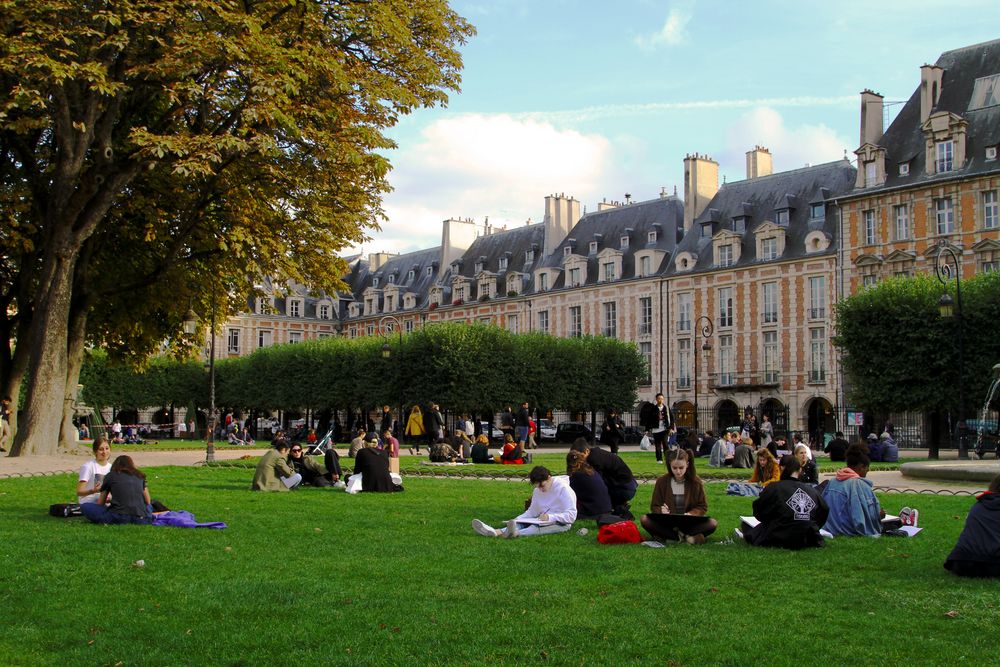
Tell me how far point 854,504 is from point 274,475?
9.93 meters

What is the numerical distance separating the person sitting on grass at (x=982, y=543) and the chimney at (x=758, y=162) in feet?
188

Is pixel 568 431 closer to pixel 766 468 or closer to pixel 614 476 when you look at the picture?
pixel 766 468

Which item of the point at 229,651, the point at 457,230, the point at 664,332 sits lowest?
the point at 229,651

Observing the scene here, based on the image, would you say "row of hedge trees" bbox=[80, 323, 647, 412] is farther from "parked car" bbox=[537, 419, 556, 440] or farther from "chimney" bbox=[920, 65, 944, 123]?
"chimney" bbox=[920, 65, 944, 123]

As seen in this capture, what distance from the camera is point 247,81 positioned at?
70.0 ft

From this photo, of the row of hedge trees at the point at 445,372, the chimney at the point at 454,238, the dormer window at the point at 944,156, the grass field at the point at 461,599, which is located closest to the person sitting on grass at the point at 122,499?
the grass field at the point at 461,599

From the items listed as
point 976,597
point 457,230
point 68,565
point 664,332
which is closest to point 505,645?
point 976,597

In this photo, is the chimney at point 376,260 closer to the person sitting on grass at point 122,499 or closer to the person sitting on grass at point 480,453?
the person sitting on grass at point 480,453

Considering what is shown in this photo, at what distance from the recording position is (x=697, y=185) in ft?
211

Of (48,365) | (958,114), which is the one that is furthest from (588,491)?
(958,114)

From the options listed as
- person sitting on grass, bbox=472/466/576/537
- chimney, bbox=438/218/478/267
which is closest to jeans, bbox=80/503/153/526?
person sitting on grass, bbox=472/466/576/537

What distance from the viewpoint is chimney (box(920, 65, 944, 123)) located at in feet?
170

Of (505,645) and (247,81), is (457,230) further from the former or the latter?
(505,645)

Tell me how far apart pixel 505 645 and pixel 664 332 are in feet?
191
